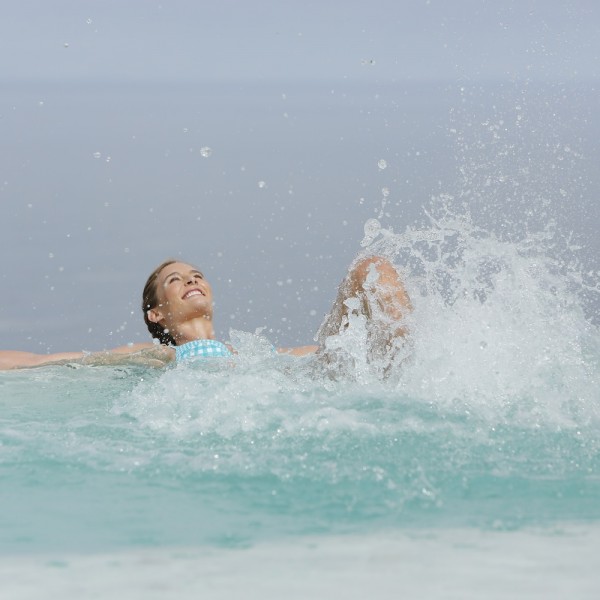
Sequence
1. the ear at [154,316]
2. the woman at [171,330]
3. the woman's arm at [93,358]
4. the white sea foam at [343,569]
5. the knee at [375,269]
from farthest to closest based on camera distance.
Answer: the woman's arm at [93,358]
the ear at [154,316]
the woman at [171,330]
the knee at [375,269]
the white sea foam at [343,569]

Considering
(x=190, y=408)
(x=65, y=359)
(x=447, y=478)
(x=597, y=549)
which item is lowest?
(x=597, y=549)

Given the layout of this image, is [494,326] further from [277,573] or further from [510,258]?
[277,573]

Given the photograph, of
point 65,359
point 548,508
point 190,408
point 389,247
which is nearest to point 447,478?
point 548,508

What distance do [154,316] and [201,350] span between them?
552mm

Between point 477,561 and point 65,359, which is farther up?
point 65,359

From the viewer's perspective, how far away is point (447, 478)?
3.94 meters

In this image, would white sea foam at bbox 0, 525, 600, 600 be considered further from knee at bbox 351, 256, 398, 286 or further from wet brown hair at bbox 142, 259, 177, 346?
wet brown hair at bbox 142, 259, 177, 346

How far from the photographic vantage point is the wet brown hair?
23.2 ft

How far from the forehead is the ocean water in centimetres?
97

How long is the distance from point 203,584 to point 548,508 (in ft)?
4.43

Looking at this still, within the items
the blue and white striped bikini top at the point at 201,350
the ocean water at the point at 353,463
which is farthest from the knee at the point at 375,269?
the blue and white striped bikini top at the point at 201,350

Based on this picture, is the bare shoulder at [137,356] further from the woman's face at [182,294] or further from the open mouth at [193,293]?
the open mouth at [193,293]

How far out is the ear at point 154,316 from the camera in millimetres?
7035

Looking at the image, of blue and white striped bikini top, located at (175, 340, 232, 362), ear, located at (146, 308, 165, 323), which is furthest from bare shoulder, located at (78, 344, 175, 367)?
blue and white striped bikini top, located at (175, 340, 232, 362)
